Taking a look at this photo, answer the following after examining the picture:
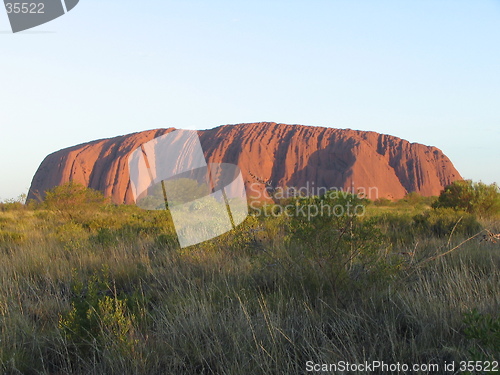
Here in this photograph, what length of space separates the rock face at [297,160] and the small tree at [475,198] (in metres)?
48.5

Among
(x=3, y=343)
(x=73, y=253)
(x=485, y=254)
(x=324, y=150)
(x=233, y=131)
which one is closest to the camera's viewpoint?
(x=3, y=343)

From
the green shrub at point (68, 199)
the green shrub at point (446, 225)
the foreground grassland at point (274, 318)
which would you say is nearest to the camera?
the foreground grassland at point (274, 318)

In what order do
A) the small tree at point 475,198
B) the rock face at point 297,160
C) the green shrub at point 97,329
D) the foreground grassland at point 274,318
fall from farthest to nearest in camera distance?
the rock face at point 297,160
the small tree at point 475,198
the green shrub at point 97,329
the foreground grassland at point 274,318

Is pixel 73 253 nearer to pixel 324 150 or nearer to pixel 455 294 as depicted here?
pixel 455 294

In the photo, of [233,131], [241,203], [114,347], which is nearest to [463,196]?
[241,203]

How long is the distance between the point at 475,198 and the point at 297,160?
55.8 m

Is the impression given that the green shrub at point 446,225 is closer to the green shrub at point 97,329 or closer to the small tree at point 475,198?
the small tree at point 475,198

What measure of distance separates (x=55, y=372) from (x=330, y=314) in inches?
78.8

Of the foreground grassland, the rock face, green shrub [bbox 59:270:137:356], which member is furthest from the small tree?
the rock face

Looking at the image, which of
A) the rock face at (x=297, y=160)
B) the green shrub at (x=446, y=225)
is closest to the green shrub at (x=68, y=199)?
the green shrub at (x=446, y=225)

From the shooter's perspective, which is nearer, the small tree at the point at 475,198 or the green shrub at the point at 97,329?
the green shrub at the point at 97,329

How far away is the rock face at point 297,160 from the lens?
64.1m

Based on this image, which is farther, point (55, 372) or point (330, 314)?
point (330, 314)

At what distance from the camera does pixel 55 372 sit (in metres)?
2.46
